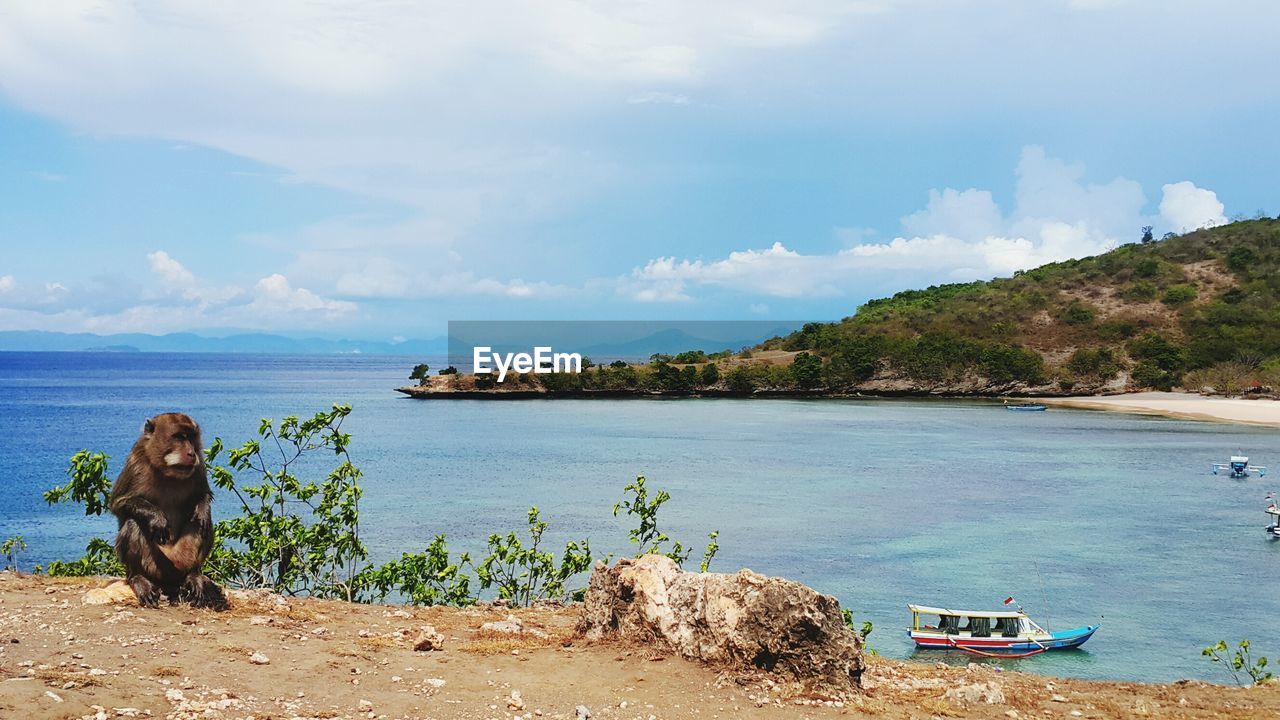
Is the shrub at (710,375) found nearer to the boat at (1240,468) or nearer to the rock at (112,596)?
the boat at (1240,468)

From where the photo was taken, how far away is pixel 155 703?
6.13 m

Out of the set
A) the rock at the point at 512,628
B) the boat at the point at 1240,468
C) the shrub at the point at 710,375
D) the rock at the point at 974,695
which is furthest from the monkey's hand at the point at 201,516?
the shrub at the point at 710,375

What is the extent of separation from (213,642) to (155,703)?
129cm

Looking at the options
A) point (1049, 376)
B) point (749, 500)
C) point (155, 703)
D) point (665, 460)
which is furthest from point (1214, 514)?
point (1049, 376)

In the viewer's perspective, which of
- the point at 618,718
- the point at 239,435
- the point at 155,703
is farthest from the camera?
the point at 239,435

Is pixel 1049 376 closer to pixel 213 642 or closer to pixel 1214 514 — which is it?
pixel 1214 514

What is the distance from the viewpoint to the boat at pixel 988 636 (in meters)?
20.1

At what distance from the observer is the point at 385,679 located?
711 cm

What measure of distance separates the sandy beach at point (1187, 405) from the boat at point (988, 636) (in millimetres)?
60445

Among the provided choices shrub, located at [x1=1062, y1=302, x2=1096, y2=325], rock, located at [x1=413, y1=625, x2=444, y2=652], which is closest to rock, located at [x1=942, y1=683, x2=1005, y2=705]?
rock, located at [x1=413, y1=625, x2=444, y2=652]

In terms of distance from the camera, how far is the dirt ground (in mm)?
6336

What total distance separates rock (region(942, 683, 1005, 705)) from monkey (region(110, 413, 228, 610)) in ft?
20.7

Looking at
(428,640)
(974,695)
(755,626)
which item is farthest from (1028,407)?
(428,640)

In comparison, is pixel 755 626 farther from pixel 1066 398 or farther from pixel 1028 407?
pixel 1066 398
